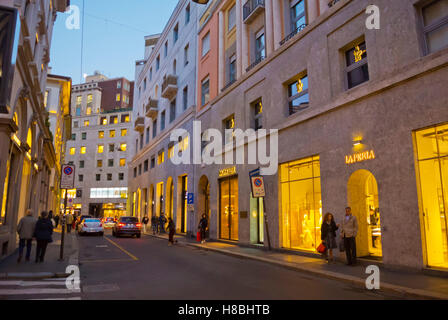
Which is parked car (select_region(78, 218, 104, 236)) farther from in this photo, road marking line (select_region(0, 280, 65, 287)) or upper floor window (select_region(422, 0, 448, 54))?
upper floor window (select_region(422, 0, 448, 54))

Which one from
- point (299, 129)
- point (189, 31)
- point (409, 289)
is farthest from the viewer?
point (189, 31)

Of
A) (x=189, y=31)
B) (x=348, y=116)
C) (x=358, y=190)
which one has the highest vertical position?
(x=189, y=31)

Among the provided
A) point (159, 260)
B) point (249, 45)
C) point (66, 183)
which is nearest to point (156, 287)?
point (159, 260)

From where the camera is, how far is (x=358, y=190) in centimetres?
1166

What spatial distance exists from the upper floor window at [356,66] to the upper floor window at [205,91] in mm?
13110

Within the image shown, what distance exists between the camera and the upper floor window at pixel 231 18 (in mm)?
21719

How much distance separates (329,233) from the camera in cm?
1135

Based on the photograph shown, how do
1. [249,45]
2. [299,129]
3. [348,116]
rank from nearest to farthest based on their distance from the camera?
[348,116] → [299,129] → [249,45]

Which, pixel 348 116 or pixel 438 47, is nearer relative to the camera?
pixel 438 47

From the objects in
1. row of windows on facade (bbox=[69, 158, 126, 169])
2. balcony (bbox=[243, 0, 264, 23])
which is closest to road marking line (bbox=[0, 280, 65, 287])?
balcony (bbox=[243, 0, 264, 23])

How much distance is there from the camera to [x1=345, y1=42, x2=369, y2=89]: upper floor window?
1172 centimetres

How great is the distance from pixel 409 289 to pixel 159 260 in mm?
8245

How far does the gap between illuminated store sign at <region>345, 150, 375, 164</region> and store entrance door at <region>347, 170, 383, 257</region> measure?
452mm
